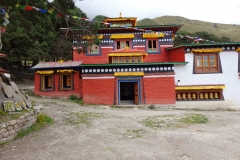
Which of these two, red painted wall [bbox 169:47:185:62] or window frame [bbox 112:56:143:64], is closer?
red painted wall [bbox 169:47:185:62]

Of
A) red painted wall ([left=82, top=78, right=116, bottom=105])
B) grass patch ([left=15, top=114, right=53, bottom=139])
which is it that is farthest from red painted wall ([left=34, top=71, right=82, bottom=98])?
grass patch ([left=15, top=114, right=53, bottom=139])

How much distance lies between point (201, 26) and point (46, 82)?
70475mm

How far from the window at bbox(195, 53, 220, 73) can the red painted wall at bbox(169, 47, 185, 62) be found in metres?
1.11

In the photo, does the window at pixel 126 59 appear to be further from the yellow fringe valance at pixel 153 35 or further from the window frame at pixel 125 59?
the yellow fringe valance at pixel 153 35

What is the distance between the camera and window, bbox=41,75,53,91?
635 inches

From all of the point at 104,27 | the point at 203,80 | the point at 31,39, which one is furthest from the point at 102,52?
the point at 31,39

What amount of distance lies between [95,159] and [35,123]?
4.13m

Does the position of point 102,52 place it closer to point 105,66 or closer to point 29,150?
point 105,66

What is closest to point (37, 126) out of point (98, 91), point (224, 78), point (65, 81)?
point (98, 91)

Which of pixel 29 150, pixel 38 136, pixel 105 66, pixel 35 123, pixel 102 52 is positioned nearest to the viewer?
pixel 29 150

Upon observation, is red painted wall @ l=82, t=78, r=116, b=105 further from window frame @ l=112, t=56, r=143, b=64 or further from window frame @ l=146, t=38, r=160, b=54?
window frame @ l=146, t=38, r=160, b=54

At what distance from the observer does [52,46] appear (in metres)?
26.8

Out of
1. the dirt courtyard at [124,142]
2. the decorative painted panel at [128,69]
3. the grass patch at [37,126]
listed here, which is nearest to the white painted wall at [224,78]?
the decorative painted panel at [128,69]

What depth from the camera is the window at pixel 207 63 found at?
48.2ft
